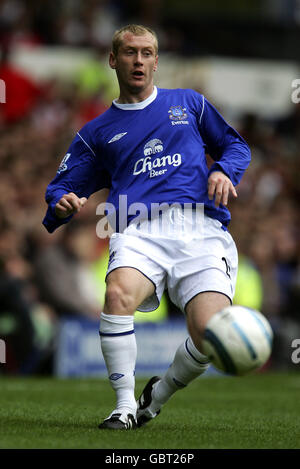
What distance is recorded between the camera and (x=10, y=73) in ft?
45.5

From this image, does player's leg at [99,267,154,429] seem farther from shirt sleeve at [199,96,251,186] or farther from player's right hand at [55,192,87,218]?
Answer: shirt sleeve at [199,96,251,186]

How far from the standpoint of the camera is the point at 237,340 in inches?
196

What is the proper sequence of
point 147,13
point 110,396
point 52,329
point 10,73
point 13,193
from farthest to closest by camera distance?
point 147,13 < point 10,73 < point 13,193 < point 52,329 < point 110,396

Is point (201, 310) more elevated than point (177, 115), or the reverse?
point (177, 115)

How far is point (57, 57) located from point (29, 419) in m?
9.97

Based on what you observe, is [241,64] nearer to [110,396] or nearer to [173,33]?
[173,33]

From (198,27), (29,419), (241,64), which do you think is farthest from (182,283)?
(198,27)

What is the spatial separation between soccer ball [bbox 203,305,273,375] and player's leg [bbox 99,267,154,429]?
50 cm

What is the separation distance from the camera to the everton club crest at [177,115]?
584 cm

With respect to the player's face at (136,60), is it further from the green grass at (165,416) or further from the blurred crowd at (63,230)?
the blurred crowd at (63,230)

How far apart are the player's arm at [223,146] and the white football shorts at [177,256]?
0.26 meters

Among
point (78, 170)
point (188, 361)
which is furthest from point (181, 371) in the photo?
point (78, 170)

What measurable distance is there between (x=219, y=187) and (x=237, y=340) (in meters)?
0.92

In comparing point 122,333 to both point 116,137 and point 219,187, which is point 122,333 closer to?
point 219,187
